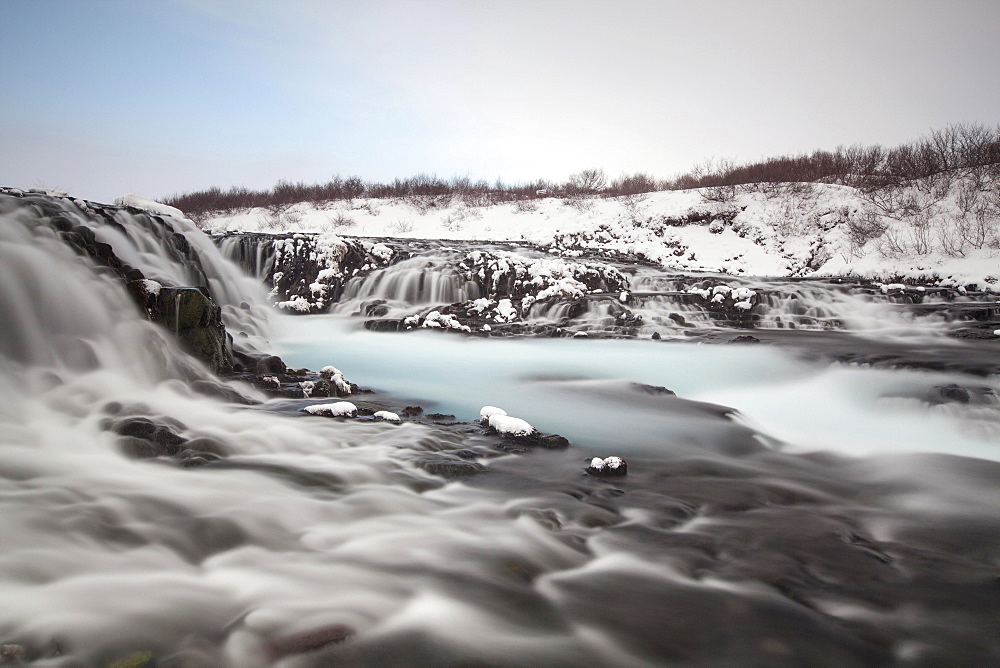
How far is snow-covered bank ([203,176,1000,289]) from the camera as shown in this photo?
52.3ft

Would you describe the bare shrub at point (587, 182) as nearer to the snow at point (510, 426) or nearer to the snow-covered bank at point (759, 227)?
the snow-covered bank at point (759, 227)

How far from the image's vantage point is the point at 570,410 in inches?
211

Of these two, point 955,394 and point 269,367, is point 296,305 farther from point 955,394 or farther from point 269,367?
point 955,394

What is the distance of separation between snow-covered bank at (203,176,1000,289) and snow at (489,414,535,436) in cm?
1370

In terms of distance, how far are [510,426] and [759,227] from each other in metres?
20.1

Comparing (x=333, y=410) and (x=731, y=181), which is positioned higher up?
(x=731, y=181)

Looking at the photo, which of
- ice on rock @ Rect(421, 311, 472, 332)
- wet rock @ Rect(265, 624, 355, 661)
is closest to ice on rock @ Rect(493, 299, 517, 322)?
ice on rock @ Rect(421, 311, 472, 332)

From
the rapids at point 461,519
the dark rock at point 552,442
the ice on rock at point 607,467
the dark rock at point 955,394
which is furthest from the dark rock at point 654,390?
the ice on rock at point 607,467

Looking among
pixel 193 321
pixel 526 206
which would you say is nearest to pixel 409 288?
pixel 193 321

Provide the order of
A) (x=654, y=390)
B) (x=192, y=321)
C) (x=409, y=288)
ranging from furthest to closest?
(x=409, y=288)
(x=654, y=390)
(x=192, y=321)

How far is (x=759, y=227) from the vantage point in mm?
20719

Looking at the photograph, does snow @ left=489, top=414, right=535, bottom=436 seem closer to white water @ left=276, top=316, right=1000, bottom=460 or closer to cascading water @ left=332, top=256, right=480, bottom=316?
white water @ left=276, top=316, right=1000, bottom=460

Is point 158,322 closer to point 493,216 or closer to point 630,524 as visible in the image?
point 630,524

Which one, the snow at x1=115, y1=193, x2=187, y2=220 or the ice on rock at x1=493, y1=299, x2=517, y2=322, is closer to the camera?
the snow at x1=115, y1=193, x2=187, y2=220
